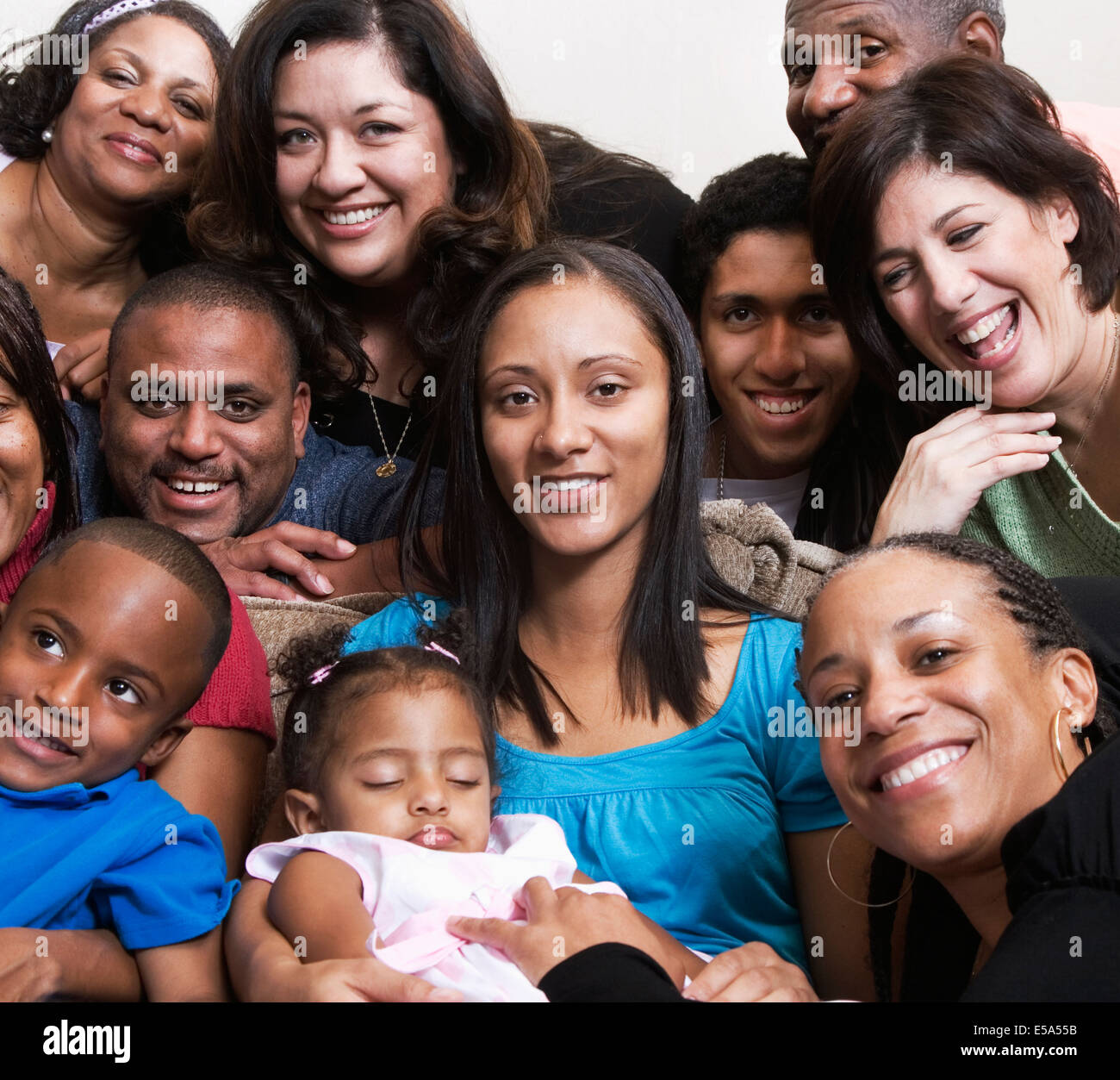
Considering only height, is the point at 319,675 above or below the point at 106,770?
above

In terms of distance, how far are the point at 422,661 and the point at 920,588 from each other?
63 centimetres

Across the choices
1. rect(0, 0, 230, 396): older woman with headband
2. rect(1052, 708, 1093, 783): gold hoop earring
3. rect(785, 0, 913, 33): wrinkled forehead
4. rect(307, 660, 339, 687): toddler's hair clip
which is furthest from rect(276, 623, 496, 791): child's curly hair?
rect(785, 0, 913, 33): wrinkled forehead

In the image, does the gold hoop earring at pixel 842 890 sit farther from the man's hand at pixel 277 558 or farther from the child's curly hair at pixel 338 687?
the man's hand at pixel 277 558

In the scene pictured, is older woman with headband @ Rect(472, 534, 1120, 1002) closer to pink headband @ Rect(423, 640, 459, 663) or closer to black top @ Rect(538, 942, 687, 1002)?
black top @ Rect(538, 942, 687, 1002)

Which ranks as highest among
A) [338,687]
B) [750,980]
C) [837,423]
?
[837,423]

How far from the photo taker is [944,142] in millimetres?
2225

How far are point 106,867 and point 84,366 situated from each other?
4.24ft

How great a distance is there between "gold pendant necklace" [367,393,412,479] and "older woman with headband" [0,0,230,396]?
584 mm

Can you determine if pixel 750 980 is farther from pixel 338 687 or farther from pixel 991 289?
pixel 991 289

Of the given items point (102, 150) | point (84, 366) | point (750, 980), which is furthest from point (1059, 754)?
point (102, 150)

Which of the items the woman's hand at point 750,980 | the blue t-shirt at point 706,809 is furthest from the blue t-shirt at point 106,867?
the woman's hand at point 750,980

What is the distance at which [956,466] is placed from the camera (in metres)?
2.16

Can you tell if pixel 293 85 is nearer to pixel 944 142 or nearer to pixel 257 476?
pixel 257 476

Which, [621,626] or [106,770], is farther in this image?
[621,626]
